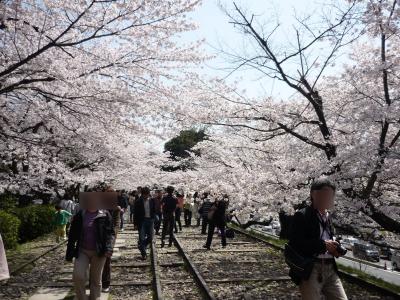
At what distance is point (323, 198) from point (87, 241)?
3127 millimetres

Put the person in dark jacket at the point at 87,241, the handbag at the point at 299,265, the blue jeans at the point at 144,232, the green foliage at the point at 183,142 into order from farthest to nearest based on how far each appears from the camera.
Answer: the green foliage at the point at 183,142 → the blue jeans at the point at 144,232 → the person in dark jacket at the point at 87,241 → the handbag at the point at 299,265

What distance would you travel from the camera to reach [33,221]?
16797 millimetres

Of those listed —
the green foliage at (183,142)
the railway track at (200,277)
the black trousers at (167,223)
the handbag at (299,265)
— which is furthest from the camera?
the green foliage at (183,142)

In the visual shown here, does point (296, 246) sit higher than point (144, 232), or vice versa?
point (296, 246)

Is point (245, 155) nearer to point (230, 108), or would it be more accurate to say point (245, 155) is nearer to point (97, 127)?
point (230, 108)

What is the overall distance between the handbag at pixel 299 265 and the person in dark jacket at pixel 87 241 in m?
2.61

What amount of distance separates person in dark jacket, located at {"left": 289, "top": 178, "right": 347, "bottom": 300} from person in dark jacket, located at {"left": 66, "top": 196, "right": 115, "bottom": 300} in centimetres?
263

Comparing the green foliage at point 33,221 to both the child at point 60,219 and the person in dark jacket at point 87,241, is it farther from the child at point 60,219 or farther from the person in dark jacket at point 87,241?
the person in dark jacket at point 87,241

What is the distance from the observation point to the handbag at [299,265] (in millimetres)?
3604

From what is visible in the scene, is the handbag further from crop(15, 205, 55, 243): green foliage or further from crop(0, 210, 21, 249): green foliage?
crop(15, 205, 55, 243): green foliage

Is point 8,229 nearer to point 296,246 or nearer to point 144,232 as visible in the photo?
point 144,232

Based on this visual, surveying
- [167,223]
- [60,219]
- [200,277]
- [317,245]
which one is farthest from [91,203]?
[60,219]

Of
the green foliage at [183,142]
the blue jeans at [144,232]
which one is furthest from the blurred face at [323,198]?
the green foliage at [183,142]

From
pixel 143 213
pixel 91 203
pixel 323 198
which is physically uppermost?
pixel 323 198
